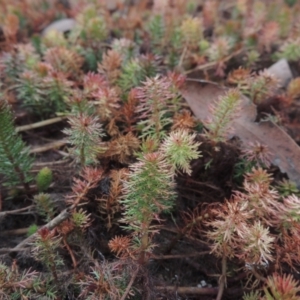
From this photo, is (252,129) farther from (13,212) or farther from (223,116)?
(13,212)

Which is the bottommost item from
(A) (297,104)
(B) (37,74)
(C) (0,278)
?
(A) (297,104)

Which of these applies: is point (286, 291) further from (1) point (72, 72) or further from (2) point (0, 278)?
(1) point (72, 72)

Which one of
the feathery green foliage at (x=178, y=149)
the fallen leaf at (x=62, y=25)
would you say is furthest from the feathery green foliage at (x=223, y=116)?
the fallen leaf at (x=62, y=25)

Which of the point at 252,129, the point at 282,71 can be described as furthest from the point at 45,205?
the point at 282,71

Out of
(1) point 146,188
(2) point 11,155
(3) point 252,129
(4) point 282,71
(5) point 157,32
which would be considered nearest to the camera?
(1) point 146,188

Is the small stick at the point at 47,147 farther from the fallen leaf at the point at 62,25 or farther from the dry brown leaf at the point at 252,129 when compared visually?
the fallen leaf at the point at 62,25

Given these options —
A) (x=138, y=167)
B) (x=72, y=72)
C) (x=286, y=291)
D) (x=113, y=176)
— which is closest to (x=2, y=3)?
(x=72, y=72)
